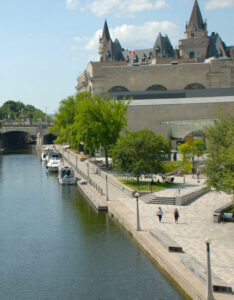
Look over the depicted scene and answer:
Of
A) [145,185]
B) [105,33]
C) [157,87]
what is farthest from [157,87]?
[145,185]

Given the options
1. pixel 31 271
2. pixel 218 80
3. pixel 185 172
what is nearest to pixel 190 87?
pixel 218 80

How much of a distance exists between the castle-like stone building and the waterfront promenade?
20979mm

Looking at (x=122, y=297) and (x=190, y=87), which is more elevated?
(x=190, y=87)

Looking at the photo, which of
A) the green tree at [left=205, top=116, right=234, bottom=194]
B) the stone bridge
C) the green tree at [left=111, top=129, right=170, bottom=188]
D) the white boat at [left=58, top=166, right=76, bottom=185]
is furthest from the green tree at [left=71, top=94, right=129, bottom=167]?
the stone bridge

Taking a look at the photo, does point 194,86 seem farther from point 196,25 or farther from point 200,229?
point 200,229

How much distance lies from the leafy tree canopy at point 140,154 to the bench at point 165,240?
15.6 metres

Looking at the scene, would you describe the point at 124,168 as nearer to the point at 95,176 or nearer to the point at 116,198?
the point at 116,198

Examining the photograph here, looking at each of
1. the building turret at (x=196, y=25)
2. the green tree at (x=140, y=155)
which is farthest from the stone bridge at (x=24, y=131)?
the green tree at (x=140, y=155)

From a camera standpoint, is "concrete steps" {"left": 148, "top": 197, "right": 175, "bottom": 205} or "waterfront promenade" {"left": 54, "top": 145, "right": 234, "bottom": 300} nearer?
"waterfront promenade" {"left": 54, "top": 145, "right": 234, "bottom": 300}

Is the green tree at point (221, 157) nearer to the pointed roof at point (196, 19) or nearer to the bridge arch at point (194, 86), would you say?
the bridge arch at point (194, 86)

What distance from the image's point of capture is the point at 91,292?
874 inches

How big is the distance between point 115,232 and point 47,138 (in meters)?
124

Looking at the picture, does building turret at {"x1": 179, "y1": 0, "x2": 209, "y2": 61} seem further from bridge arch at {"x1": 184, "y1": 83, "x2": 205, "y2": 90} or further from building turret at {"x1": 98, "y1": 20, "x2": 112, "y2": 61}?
building turret at {"x1": 98, "y1": 20, "x2": 112, "y2": 61}

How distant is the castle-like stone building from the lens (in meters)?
85.2
